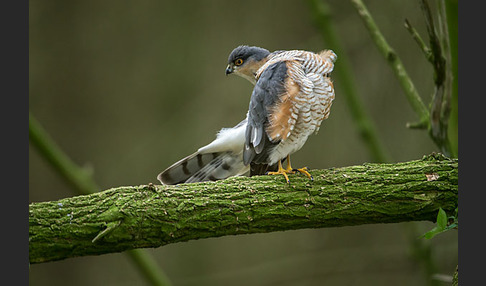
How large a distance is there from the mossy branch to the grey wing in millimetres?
193

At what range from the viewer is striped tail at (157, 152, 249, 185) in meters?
2.72

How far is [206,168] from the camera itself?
279 centimetres

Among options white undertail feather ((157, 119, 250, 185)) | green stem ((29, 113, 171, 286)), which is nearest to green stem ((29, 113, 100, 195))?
green stem ((29, 113, 171, 286))

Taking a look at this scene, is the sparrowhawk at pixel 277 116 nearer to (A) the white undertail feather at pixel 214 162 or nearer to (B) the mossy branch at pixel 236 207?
(A) the white undertail feather at pixel 214 162

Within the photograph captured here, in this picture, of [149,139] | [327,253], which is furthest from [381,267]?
[149,139]

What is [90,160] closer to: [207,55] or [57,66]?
[57,66]

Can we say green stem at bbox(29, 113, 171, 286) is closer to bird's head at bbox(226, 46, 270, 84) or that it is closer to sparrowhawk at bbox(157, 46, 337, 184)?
sparrowhawk at bbox(157, 46, 337, 184)

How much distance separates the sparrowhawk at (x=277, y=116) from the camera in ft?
7.80

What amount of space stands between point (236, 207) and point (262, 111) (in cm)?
54

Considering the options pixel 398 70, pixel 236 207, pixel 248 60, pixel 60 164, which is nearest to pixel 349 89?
pixel 398 70

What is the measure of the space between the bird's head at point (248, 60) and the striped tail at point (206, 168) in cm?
46

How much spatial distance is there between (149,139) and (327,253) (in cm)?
204

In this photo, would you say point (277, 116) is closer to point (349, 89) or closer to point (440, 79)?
point (440, 79)

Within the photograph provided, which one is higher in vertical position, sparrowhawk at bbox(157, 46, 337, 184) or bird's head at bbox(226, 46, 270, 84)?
bird's head at bbox(226, 46, 270, 84)
